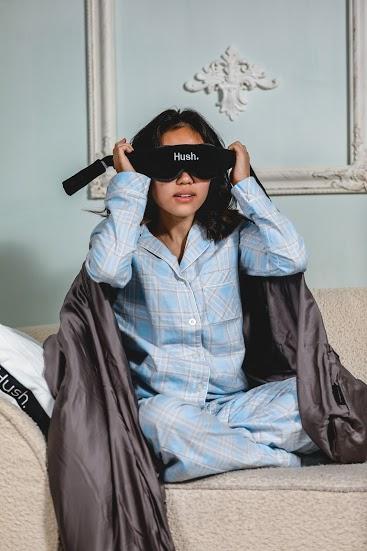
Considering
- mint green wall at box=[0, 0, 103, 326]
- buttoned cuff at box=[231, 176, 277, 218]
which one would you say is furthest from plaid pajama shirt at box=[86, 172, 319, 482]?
mint green wall at box=[0, 0, 103, 326]

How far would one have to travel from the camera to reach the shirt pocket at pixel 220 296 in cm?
186

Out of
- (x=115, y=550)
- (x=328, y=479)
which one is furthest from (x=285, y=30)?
(x=115, y=550)

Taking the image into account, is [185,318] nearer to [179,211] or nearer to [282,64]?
[179,211]

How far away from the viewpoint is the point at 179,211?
1854 mm

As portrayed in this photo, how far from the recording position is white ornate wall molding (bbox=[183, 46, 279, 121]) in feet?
8.09

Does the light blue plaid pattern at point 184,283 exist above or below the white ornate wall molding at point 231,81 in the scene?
below

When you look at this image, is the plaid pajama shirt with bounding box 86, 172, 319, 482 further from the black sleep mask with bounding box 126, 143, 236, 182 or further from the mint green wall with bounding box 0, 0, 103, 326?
the mint green wall with bounding box 0, 0, 103, 326

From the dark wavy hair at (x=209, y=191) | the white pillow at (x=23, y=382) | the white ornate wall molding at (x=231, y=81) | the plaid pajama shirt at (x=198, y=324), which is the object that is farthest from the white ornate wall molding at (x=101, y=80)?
the white pillow at (x=23, y=382)

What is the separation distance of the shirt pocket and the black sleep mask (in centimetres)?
22

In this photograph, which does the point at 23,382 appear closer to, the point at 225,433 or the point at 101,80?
the point at 225,433

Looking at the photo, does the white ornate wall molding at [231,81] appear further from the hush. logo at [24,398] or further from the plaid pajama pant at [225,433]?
the hush. logo at [24,398]

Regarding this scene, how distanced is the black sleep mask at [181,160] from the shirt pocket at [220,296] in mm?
217

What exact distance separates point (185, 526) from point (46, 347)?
45 cm

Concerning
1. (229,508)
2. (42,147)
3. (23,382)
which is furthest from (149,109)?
(229,508)
